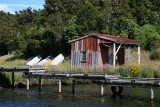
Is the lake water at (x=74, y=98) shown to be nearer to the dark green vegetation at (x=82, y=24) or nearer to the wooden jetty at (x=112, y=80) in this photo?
the wooden jetty at (x=112, y=80)

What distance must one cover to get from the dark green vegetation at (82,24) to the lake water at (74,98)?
21.7 meters

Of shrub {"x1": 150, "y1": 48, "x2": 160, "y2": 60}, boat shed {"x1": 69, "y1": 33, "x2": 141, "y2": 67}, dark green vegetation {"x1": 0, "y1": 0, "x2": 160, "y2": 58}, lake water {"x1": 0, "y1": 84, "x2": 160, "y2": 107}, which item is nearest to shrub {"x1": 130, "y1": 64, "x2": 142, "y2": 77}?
lake water {"x1": 0, "y1": 84, "x2": 160, "y2": 107}

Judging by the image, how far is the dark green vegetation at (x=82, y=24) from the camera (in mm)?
63156

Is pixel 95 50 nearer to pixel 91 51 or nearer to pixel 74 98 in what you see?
pixel 91 51

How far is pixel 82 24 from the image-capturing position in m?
63.5

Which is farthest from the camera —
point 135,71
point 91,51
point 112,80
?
→ point 91,51

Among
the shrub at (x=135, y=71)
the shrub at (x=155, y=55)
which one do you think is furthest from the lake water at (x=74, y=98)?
the shrub at (x=155, y=55)

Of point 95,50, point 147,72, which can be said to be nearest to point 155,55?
point 95,50

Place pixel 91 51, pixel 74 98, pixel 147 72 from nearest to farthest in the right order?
pixel 74 98, pixel 147 72, pixel 91 51

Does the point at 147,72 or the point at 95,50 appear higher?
the point at 95,50

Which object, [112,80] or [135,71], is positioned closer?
[112,80]

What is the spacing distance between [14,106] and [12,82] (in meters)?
12.7

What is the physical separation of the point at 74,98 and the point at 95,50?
17.3 meters

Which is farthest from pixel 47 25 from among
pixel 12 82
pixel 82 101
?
pixel 82 101
